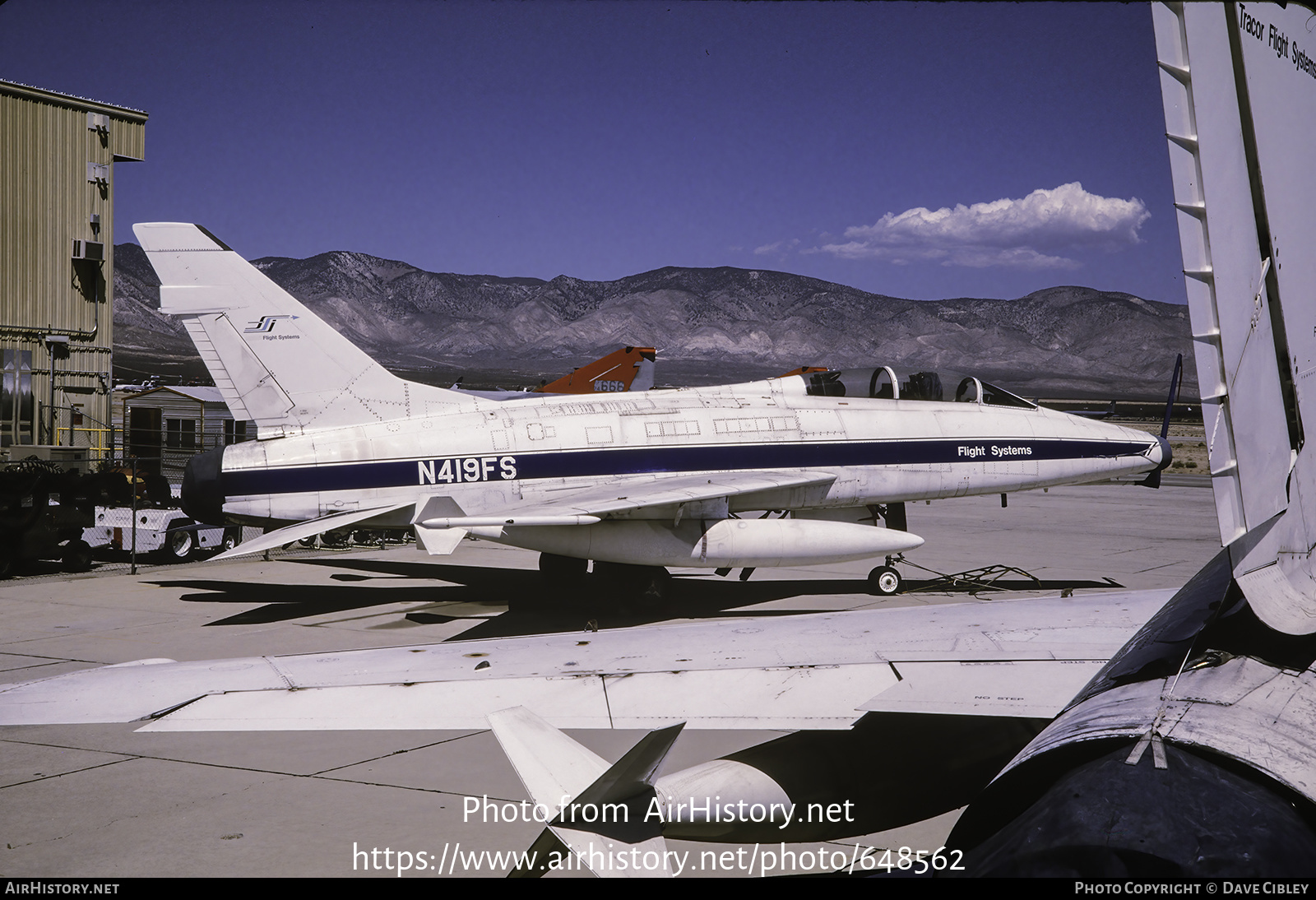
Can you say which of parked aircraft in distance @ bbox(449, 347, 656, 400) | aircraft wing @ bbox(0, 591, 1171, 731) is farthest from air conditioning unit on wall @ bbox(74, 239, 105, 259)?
aircraft wing @ bbox(0, 591, 1171, 731)

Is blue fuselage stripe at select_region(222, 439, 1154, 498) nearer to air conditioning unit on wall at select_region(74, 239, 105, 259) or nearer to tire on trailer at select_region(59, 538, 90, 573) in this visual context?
tire on trailer at select_region(59, 538, 90, 573)

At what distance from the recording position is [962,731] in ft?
16.0

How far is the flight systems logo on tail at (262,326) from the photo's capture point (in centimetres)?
1184

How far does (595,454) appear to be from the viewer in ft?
39.1

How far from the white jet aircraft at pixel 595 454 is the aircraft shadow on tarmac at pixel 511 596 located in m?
0.55

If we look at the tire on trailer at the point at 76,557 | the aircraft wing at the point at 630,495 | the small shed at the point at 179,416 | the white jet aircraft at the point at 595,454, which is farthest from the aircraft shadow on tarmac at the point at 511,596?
the small shed at the point at 179,416

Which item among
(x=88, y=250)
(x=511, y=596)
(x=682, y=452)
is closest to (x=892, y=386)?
(x=682, y=452)

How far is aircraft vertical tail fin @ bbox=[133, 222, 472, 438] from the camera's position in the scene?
1170 cm

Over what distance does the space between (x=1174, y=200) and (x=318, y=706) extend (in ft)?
11.8

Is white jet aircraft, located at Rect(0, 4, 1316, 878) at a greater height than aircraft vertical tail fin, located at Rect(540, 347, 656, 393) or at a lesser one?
lesser

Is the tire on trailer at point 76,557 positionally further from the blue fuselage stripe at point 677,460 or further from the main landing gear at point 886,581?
the main landing gear at point 886,581

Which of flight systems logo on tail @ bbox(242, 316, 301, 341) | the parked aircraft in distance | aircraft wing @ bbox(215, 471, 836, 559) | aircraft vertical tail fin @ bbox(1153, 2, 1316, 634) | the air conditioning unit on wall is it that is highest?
the air conditioning unit on wall

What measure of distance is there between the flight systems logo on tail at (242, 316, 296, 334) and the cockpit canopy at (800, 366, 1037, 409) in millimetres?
7171

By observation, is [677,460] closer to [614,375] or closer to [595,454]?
[595,454]
